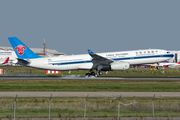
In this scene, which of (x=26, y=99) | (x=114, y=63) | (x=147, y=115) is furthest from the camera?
(x=114, y=63)

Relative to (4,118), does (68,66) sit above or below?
above

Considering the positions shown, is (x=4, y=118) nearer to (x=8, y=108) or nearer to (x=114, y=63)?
(x=8, y=108)

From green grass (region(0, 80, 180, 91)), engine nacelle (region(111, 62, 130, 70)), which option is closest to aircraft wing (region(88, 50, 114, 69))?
engine nacelle (region(111, 62, 130, 70))

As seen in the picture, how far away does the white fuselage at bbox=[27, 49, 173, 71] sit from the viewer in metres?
→ 53.3

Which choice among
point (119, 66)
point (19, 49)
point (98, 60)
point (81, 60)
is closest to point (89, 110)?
point (119, 66)

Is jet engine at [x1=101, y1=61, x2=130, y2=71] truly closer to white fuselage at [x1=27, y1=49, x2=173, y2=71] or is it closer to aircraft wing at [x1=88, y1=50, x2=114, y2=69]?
aircraft wing at [x1=88, y1=50, x2=114, y2=69]

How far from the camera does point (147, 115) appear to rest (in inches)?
728

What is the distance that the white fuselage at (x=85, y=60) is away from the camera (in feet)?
175

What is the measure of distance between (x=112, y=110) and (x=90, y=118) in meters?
2.05

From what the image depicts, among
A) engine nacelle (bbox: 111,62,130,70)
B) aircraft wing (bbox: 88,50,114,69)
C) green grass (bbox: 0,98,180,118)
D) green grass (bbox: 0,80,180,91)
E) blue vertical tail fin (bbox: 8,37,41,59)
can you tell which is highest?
blue vertical tail fin (bbox: 8,37,41,59)

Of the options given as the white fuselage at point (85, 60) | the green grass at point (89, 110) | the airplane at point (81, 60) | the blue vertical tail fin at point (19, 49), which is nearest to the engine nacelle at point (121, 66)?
the airplane at point (81, 60)

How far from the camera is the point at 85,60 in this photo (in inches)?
2117

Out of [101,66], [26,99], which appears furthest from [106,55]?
[26,99]

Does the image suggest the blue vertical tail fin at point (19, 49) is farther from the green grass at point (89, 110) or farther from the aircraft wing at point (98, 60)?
the green grass at point (89, 110)
